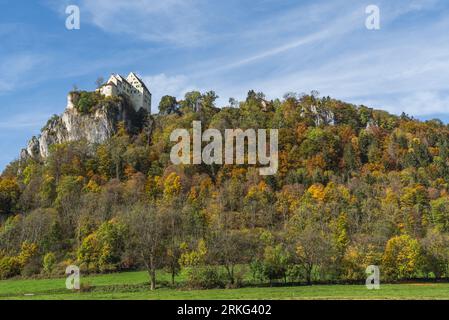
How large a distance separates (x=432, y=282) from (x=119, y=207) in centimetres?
5720

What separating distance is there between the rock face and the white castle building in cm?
514

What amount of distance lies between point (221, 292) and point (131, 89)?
119 m

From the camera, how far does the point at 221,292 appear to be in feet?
121

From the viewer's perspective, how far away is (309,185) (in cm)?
10981

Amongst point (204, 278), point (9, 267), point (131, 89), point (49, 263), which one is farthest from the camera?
point (131, 89)

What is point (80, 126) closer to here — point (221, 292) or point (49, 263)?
point (49, 263)

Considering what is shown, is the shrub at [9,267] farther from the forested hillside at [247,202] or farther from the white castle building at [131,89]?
the white castle building at [131,89]

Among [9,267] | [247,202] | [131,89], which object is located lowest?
[9,267]

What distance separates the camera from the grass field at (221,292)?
32509 mm

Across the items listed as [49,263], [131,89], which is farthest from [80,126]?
[49,263]

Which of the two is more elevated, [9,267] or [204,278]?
[204,278]

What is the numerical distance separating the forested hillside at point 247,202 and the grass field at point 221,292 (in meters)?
3.14

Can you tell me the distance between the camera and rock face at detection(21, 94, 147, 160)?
442ft

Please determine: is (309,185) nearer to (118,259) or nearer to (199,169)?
(199,169)
